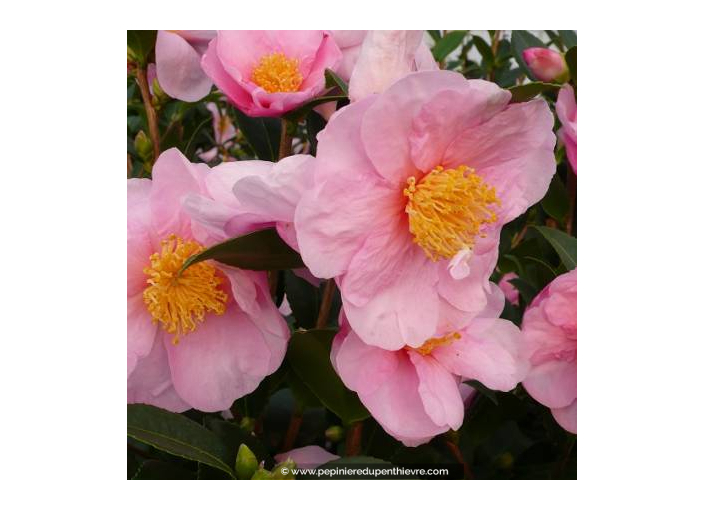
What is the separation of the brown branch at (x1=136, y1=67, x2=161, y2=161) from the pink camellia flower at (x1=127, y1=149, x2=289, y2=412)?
14cm

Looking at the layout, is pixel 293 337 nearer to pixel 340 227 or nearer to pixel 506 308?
pixel 340 227

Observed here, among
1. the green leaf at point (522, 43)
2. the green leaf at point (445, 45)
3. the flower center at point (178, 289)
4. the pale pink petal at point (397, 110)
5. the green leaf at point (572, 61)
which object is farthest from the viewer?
the green leaf at point (445, 45)

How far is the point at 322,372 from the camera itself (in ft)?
2.22

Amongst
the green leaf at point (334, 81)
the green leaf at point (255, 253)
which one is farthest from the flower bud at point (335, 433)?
the green leaf at point (334, 81)

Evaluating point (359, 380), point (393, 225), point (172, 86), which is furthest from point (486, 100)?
point (172, 86)

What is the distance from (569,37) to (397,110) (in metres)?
0.36

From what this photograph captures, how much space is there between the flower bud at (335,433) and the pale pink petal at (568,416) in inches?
8.2

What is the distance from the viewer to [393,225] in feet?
1.98

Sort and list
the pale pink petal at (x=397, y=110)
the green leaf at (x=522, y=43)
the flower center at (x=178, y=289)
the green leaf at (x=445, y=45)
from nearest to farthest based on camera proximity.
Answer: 1. the pale pink petal at (x=397, y=110)
2. the flower center at (x=178, y=289)
3. the green leaf at (x=522, y=43)
4. the green leaf at (x=445, y=45)

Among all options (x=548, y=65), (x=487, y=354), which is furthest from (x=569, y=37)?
(x=487, y=354)

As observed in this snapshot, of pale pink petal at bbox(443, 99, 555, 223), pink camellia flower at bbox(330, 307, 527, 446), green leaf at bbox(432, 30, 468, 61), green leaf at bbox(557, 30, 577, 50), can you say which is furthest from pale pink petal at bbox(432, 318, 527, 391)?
green leaf at bbox(432, 30, 468, 61)

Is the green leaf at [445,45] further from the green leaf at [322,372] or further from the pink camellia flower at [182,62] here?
the green leaf at [322,372]

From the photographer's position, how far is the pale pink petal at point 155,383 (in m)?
0.67

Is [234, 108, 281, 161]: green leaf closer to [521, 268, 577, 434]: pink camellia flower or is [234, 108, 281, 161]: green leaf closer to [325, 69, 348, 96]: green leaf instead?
[325, 69, 348, 96]: green leaf
